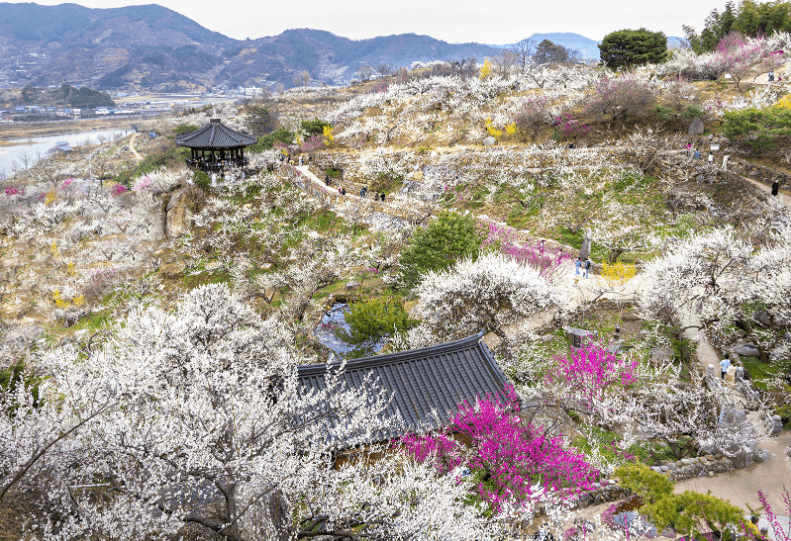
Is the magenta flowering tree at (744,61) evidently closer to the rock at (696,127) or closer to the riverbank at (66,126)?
the rock at (696,127)

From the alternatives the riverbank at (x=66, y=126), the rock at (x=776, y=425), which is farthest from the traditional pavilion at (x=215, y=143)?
the riverbank at (x=66, y=126)

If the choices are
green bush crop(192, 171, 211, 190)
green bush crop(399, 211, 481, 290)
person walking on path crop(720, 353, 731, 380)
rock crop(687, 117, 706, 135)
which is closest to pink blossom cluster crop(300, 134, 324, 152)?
green bush crop(192, 171, 211, 190)

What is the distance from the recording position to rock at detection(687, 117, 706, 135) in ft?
90.9

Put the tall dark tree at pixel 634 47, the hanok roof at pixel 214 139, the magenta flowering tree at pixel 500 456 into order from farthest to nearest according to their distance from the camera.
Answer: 1. the tall dark tree at pixel 634 47
2. the hanok roof at pixel 214 139
3. the magenta flowering tree at pixel 500 456

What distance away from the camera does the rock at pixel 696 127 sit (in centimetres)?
2772

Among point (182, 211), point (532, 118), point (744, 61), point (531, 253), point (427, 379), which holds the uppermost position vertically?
point (744, 61)

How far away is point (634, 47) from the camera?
1499 inches

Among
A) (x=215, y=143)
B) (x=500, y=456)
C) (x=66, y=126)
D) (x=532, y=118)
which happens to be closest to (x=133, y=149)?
(x=215, y=143)

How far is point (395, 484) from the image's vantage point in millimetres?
7008

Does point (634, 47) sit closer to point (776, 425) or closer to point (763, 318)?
point (763, 318)

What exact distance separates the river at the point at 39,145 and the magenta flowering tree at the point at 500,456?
316ft

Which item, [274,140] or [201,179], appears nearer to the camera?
[201,179]

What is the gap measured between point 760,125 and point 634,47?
19.1 m

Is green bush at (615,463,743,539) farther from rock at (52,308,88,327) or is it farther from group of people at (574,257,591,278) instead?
rock at (52,308,88,327)
